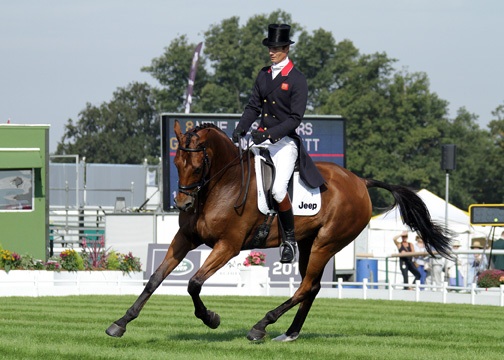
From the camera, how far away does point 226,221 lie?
37.9 feet

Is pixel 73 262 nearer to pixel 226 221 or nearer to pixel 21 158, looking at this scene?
pixel 21 158

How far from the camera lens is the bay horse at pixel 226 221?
37.1 feet

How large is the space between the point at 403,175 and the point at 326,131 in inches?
2014

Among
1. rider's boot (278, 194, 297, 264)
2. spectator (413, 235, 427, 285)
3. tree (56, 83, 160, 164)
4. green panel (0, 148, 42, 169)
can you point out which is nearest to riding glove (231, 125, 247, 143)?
rider's boot (278, 194, 297, 264)

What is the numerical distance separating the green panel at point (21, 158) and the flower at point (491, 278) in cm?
1287

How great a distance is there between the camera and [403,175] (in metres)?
81.6

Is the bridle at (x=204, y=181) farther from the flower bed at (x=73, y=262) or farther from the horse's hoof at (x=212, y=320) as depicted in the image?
the flower bed at (x=73, y=262)

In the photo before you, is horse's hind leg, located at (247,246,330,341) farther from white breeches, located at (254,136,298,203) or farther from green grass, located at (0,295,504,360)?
white breeches, located at (254,136,298,203)

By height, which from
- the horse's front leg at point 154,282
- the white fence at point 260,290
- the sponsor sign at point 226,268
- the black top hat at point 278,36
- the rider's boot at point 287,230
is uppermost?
the black top hat at point 278,36

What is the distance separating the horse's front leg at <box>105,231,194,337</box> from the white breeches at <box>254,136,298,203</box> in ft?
3.54

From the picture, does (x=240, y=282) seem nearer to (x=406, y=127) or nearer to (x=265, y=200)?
(x=265, y=200)

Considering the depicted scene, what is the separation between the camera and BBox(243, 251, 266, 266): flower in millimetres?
28125

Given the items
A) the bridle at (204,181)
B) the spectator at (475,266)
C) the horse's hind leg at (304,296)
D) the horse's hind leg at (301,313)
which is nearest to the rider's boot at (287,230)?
the bridle at (204,181)

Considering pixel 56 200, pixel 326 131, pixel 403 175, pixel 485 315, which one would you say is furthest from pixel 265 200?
pixel 403 175
